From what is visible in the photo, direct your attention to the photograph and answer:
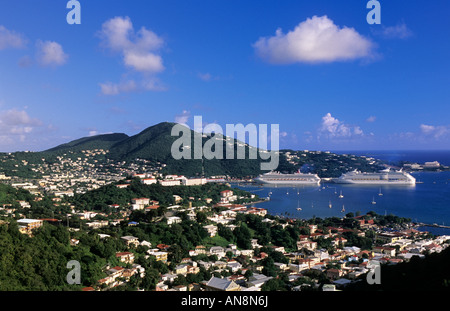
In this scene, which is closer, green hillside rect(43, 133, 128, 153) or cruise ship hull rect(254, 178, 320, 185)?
cruise ship hull rect(254, 178, 320, 185)

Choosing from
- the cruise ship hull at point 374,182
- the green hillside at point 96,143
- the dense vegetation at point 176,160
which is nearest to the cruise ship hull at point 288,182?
the cruise ship hull at point 374,182

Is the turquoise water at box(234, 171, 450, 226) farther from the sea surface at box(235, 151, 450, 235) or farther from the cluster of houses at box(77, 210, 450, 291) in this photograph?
the cluster of houses at box(77, 210, 450, 291)

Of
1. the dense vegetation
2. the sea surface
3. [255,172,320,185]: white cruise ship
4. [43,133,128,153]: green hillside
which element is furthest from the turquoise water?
[43,133,128,153]: green hillside

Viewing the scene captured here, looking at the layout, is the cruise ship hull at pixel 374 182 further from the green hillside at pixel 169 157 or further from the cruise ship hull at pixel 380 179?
the green hillside at pixel 169 157

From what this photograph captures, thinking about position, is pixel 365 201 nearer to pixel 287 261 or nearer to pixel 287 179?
pixel 287 179

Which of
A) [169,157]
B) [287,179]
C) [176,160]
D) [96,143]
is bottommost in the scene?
[287,179]

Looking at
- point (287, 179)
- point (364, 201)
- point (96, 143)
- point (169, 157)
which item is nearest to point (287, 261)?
point (364, 201)

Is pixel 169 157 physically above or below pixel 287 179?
above
